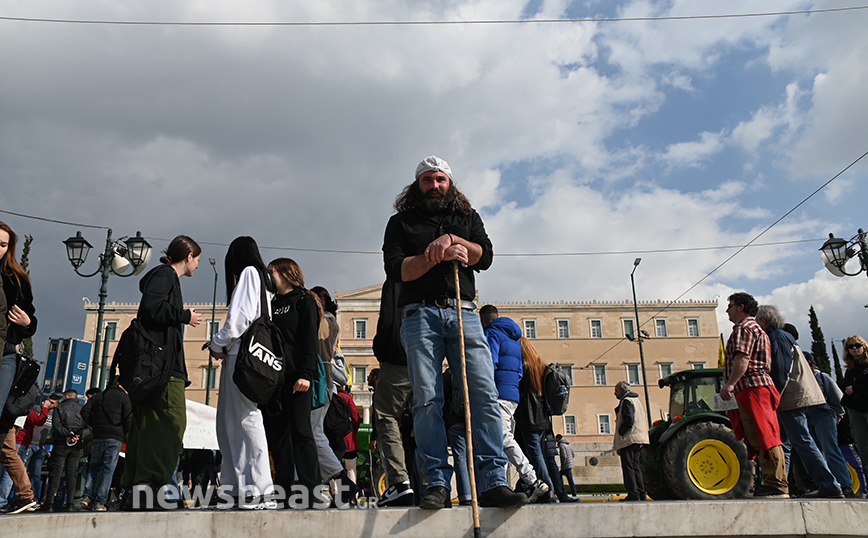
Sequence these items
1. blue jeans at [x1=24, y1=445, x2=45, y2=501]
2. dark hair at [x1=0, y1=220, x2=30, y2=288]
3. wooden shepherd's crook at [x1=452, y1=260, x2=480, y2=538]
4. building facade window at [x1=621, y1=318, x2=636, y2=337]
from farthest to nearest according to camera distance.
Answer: building facade window at [x1=621, y1=318, x2=636, y2=337], blue jeans at [x1=24, y1=445, x2=45, y2=501], dark hair at [x1=0, y1=220, x2=30, y2=288], wooden shepherd's crook at [x1=452, y1=260, x2=480, y2=538]

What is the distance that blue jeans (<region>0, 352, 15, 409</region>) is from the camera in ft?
13.9

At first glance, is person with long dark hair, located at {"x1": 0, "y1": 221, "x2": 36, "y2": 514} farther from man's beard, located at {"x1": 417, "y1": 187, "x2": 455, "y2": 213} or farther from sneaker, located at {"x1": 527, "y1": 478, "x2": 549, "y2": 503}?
sneaker, located at {"x1": 527, "y1": 478, "x2": 549, "y2": 503}

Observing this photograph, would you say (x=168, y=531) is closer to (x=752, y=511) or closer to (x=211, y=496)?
(x=211, y=496)

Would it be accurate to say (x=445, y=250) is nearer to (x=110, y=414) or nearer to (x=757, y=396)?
(x=757, y=396)

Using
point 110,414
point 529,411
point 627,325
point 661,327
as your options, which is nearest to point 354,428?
point 529,411

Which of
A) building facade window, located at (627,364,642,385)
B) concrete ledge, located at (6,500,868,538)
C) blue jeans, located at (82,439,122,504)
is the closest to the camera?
concrete ledge, located at (6,500,868,538)

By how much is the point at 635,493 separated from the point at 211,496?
6260mm

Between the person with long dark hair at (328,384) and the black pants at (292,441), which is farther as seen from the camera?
the person with long dark hair at (328,384)

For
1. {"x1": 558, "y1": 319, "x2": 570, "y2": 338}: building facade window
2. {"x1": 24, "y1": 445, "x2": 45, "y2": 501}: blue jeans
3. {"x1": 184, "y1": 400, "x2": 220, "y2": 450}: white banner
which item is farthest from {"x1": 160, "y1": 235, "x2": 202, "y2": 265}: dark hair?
{"x1": 558, "y1": 319, "x2": 570, "y2": 338}: building facade window

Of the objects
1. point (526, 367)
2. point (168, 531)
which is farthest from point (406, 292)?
point (526, 367)

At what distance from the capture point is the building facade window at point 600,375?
189 ft

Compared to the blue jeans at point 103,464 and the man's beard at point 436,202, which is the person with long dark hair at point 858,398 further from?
the blue jeans at point 103,464

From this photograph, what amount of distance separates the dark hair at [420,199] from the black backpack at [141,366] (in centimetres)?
200

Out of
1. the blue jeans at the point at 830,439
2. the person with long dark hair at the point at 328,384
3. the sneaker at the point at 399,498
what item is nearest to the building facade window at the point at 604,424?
the person with long dark hair at the point at 328,384
